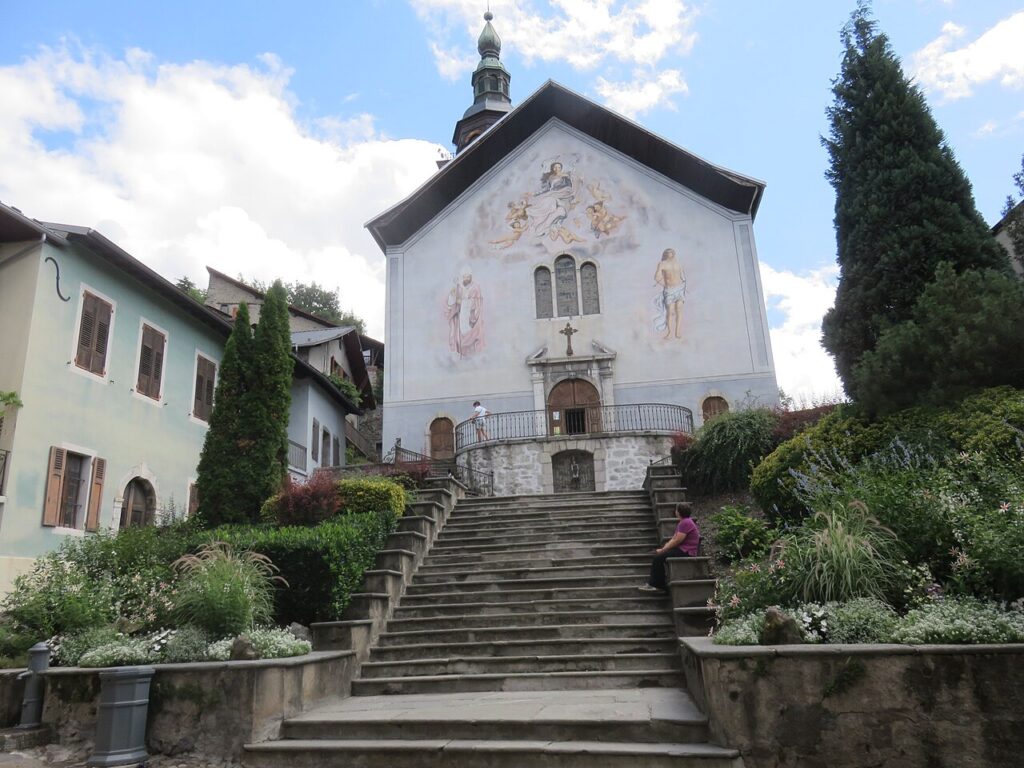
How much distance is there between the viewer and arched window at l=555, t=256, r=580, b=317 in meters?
22.7

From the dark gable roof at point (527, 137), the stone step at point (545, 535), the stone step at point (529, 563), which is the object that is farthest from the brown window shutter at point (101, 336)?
the dark gable roof at point (527, 137)

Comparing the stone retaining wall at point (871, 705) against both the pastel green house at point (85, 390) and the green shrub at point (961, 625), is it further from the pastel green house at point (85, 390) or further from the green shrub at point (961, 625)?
the pastel green house at point (85, 390)

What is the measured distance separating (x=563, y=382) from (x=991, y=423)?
14.7 metres

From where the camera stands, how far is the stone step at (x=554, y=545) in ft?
34.0

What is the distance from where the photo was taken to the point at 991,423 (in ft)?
24.8

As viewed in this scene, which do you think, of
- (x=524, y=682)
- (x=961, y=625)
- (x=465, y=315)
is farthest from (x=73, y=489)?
(x=961, y=625)

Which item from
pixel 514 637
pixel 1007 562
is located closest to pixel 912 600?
pixel 1007 562

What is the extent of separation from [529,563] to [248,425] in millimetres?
5818

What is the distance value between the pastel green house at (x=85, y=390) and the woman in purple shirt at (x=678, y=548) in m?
9.50

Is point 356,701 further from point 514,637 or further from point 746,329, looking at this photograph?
point 746,329

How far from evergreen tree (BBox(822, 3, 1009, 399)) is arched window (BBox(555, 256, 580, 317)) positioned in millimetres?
11559

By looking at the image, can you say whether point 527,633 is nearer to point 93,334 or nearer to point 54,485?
point 54,485

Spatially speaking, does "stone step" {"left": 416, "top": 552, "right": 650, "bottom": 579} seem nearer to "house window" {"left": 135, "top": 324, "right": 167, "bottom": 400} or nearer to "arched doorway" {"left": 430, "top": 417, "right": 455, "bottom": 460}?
"house window" {"left": 135, "top": 324, "right": 167, "bottom": 400}

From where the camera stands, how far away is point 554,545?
10656 millimetres
